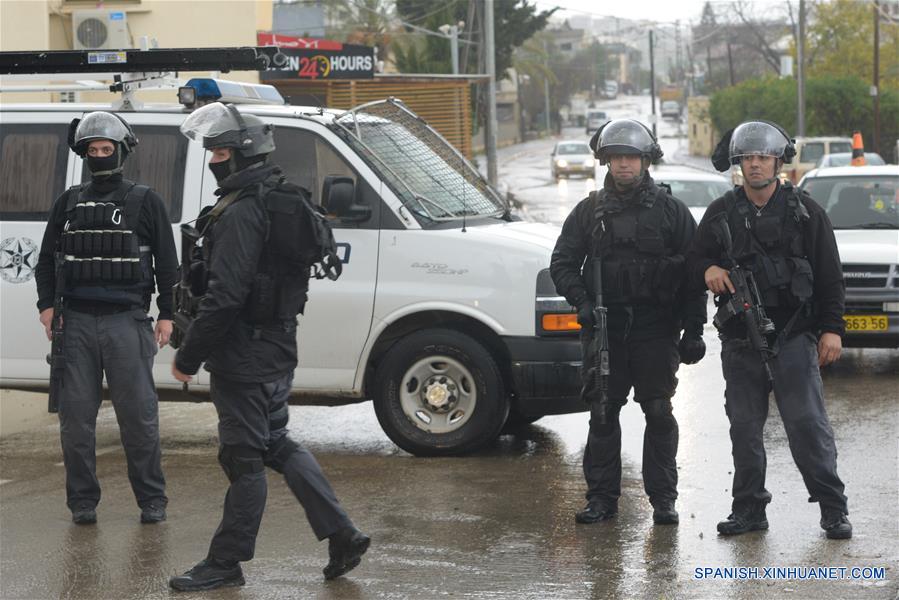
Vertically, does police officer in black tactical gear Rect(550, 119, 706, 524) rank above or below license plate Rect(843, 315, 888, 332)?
above

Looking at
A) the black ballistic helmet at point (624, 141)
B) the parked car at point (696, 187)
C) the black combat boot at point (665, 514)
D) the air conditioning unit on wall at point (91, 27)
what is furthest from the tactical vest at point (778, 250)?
the air conditioning unit on wall at point (91, 27)

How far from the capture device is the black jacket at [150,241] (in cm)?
673

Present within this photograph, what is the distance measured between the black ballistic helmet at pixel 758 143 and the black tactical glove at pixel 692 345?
0.78 meters

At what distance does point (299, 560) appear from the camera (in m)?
6.06

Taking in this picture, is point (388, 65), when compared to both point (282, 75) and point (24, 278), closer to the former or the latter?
point (282, 75)

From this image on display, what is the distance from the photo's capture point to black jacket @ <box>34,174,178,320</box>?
6.73 metres

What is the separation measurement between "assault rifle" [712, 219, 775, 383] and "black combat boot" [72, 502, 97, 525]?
10.4 feet

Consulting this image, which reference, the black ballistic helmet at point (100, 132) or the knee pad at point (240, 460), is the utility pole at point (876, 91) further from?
the knee pad at point (240, 460)

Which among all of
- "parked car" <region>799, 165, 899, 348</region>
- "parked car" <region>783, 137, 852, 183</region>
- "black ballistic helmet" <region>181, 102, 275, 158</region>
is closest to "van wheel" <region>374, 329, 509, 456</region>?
"black ballistic helmet" <region>181, 102, 275, 158</region>

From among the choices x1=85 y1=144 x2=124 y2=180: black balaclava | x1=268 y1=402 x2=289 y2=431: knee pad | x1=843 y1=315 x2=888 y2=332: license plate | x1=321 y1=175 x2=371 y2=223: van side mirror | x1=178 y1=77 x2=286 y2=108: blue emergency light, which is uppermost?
x1=178 y1=77 x2=286 y2=108: blue emergency light

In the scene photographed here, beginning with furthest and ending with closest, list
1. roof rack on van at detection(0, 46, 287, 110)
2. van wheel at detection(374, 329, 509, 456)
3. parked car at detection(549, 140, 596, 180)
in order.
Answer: parked car at detection(549, 140, 596, 180) → van wheel at detection(374, 329, 509, 456) → roof rack on van at detection(0, 46, 287, 110)

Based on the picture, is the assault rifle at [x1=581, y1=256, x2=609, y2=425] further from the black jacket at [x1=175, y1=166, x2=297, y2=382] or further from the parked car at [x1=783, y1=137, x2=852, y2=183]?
the parked car at [x1=783, y1=137, x2=852, y2=183]

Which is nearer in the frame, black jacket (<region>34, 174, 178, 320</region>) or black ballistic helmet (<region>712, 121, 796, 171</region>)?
black ballistic helmet (<region>712, 121, 796, 171</region>)

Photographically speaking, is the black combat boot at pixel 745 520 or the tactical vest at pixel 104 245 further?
the tactical vest at pixel 104 245
